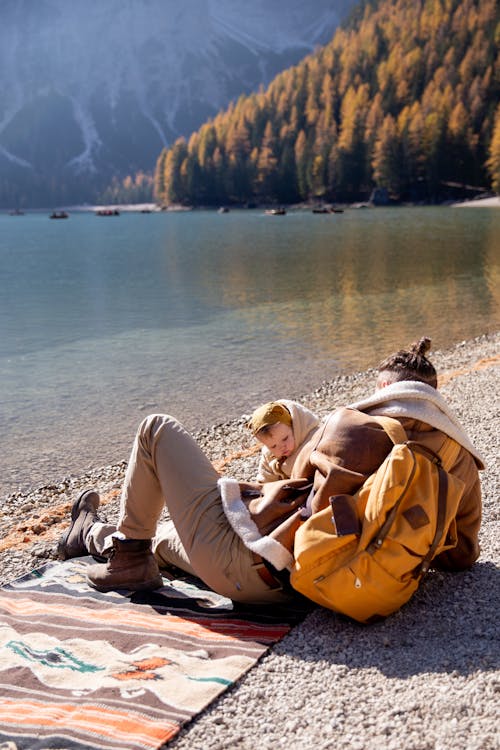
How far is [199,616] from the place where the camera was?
4.73m

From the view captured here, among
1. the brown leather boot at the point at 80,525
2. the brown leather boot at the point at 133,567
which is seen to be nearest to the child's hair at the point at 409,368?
the brown leather boot at the point at 133,567

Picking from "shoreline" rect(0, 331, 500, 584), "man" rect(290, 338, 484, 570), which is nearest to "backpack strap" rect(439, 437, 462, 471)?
"man" rect(290, 338, 484, 570)

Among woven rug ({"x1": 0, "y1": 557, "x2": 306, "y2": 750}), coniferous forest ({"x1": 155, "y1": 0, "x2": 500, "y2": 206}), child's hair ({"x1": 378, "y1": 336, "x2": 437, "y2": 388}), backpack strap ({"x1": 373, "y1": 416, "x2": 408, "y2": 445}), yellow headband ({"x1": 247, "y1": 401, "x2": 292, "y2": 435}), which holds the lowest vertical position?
woven rug ({"x1": 0, "y1": 557, "x2": 306, "y2": 750})

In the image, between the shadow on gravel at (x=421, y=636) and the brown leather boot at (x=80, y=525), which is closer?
the shadow on gravel at (x=421, y=636)

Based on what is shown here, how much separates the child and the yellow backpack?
1040mm

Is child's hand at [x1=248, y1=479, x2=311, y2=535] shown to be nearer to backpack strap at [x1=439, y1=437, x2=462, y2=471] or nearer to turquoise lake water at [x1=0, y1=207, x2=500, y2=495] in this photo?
backpack strap at [x1=439, y1=437, x2=462, y2=471]

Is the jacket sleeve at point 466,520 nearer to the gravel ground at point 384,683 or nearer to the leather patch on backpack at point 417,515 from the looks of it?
the gravel ground at point 384,683

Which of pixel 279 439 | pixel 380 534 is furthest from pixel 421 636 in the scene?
pixel 279 439

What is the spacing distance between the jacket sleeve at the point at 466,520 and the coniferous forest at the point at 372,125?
353 ft

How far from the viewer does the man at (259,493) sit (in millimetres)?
4273

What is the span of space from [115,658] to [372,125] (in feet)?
454

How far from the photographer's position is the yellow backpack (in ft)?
13.2

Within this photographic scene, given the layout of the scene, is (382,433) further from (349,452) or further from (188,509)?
(188,509)

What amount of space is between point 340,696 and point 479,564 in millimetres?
1789
